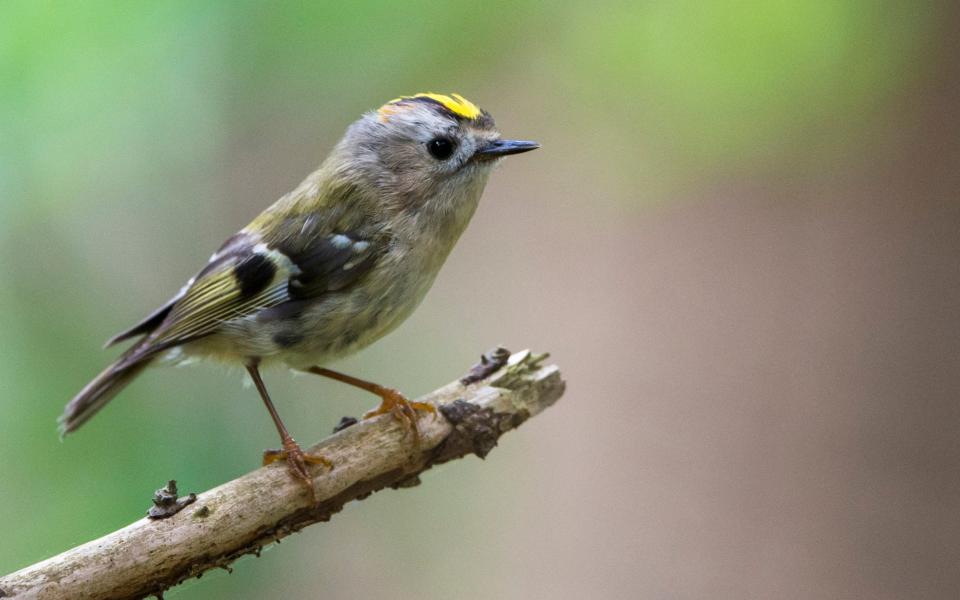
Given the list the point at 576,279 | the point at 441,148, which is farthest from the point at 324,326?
the point at 576,279

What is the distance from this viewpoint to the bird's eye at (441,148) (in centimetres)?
286

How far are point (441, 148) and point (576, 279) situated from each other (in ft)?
6.13

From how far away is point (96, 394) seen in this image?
111 inches

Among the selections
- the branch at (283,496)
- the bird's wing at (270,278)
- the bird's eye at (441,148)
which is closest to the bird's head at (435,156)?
the bird's eye at (441,148)

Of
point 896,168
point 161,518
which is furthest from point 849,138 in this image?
point 161,518

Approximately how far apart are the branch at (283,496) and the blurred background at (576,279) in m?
0.67

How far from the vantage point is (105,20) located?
3.03 m

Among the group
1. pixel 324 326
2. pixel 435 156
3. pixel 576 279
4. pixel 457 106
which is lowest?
pixel 576 279

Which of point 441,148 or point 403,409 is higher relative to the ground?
point 441,148

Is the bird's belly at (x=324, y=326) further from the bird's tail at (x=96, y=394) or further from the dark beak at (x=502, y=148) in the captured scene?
the dark beak at (x=502, y=148)

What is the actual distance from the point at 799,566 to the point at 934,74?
7.31 feet

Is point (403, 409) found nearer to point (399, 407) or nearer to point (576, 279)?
point (399, 407)

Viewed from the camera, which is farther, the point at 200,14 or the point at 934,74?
the point at 934,74

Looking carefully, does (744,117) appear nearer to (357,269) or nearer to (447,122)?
(447,122)
